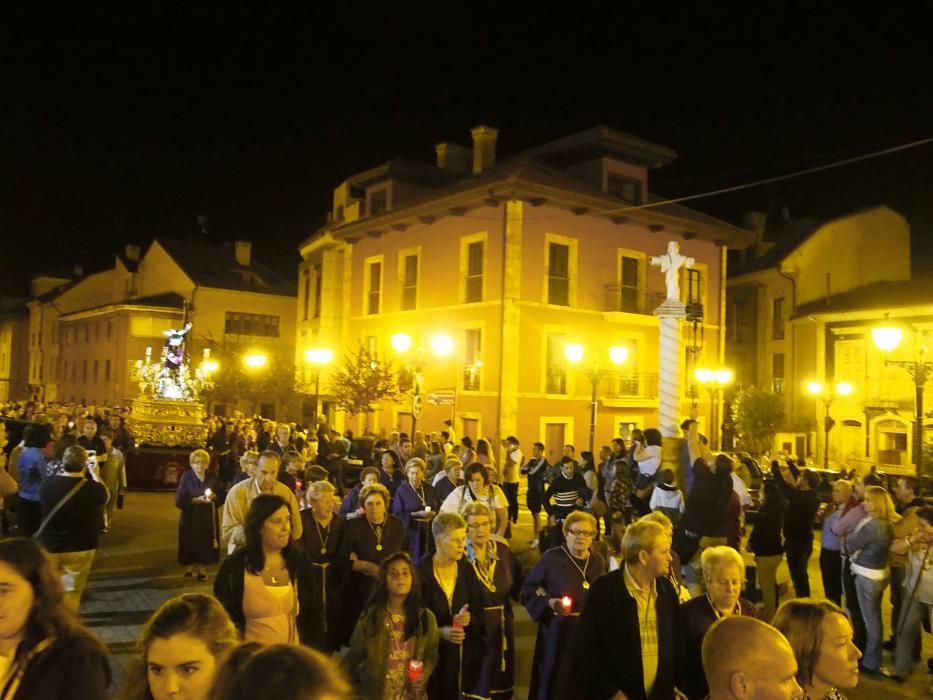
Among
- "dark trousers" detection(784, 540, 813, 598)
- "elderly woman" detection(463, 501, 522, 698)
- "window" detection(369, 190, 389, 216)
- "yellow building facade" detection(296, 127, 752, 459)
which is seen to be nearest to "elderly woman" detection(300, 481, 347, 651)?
"elderly woman" detection(463, 501, 522, 698)

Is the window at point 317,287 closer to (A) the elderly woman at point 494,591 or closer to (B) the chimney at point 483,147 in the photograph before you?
(B) the chimney at point 483,147

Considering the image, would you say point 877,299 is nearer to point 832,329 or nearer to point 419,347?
point 832,329

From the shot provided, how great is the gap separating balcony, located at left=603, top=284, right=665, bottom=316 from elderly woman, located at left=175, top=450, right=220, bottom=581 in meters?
19.4

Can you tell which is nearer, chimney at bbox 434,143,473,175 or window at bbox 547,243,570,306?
window at bbox 547,243,570,306

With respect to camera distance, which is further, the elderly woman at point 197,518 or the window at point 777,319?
the window at point 777,319

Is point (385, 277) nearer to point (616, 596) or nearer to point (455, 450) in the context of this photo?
point (455, 450)

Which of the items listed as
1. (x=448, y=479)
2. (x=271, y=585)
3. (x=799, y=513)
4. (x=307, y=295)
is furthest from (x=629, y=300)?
(x=271, y=585)

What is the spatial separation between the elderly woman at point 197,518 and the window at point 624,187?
841 inches

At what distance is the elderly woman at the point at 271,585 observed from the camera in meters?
4.48

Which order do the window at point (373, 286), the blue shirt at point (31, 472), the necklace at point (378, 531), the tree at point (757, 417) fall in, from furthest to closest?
A: the tree at point (757, 417) < the window at point (373, 286) < the blue shirt at point (31, 472) < the necklace at point (378, 531)

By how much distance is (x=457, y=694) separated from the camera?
16.9ft

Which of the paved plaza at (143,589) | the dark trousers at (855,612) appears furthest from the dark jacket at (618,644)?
the dark trousers at (855,612)

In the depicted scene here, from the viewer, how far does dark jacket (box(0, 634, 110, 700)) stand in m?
2.79

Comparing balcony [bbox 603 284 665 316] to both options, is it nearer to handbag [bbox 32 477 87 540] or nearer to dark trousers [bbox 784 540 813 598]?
dark trousers [bbox 784 540 813 598]
